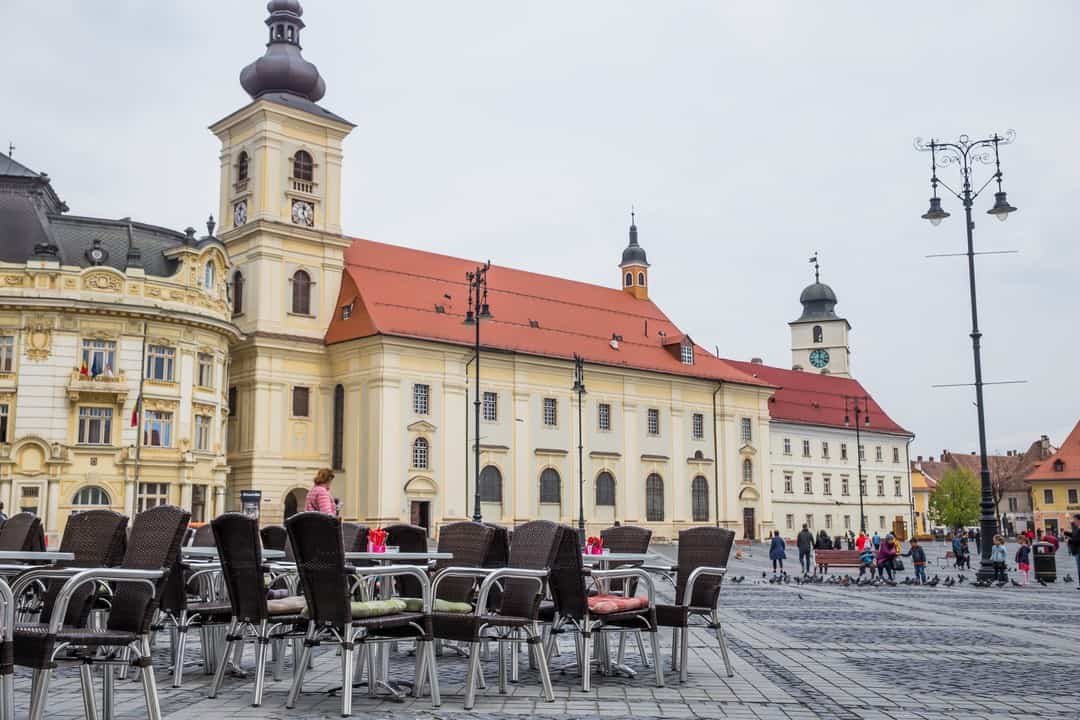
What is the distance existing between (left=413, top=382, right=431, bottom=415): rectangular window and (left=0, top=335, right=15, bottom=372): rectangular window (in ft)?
56.2

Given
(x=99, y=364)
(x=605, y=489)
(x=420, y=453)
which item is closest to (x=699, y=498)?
(x=605, y=489)

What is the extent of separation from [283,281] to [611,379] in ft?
61.4

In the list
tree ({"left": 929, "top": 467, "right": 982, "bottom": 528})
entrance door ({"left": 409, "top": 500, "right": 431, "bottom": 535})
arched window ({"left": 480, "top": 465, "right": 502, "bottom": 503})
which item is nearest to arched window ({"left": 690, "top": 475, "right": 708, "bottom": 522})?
arched window ({"left": 480, "top": 465, "right": 502, "bottom": 503})

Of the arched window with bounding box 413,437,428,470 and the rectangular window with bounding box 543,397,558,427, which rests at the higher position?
the rectangular window with bounding box 543,397,558,427

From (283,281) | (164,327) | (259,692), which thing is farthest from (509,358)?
(259,692)

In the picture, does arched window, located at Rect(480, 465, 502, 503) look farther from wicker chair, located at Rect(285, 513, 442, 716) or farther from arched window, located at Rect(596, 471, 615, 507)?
wicker chair, located at Rect(285, 513, 442, 716)

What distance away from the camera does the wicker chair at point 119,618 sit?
18.8 feet

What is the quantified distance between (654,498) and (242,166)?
2807 cm

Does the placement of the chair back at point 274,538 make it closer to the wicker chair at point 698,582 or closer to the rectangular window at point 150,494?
the wicker chair at point 698,582

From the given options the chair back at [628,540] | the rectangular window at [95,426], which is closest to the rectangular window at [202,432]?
the rectangular window at [95,426]

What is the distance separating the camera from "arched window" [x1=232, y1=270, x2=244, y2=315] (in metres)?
50.9

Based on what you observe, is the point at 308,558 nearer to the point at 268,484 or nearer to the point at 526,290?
the point at 268,484

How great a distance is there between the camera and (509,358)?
54688 millimetres

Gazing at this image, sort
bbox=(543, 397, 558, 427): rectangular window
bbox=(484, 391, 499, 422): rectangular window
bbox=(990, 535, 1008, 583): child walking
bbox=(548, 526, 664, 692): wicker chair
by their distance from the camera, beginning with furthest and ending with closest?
bbox=(543, 397, 558, 427): rectangular window → bbox=(484, 391, 499, 422): rectangular window → bbox=(990, 535, 1008, 583): child walking → bbox=(548, 526, 664, 692): wicker chair
